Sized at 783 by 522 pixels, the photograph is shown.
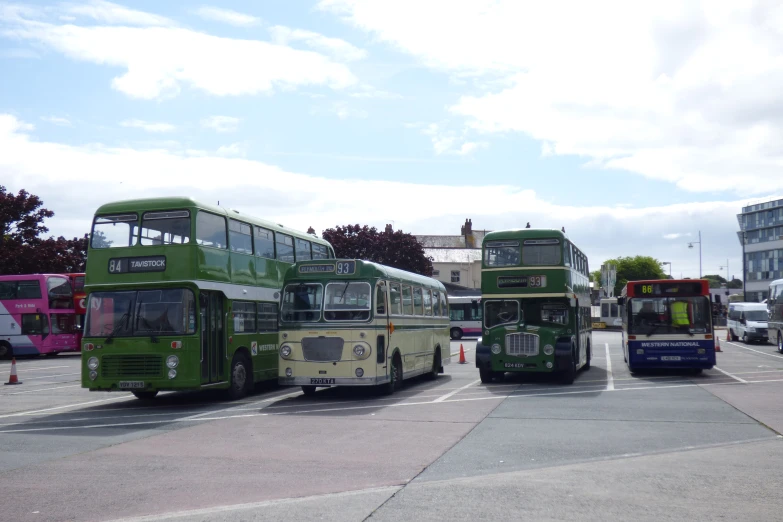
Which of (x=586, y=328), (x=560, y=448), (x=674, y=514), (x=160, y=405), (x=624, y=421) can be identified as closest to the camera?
(x=674, y=514)

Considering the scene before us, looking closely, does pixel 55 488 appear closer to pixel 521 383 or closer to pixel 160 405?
pixel 160 405

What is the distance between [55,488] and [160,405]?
350 inches

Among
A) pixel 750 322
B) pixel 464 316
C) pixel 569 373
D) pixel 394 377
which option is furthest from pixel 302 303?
pixel 464 316

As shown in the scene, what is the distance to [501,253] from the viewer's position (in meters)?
22.1

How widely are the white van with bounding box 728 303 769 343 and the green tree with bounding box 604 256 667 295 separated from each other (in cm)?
7814

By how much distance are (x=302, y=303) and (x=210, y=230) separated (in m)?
2.51

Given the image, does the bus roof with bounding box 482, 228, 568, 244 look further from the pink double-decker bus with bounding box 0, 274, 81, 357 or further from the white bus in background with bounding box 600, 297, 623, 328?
the white bus in background with bounding box 600, 297, 623, 328

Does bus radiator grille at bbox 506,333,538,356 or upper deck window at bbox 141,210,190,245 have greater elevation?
upper deck window at bbox 141,210,190,245

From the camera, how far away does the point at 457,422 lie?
14.0 m

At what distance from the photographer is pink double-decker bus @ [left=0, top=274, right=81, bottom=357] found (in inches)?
1586

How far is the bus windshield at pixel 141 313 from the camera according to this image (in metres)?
16.3

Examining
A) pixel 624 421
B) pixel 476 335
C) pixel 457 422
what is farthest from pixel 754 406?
pixel 476 335

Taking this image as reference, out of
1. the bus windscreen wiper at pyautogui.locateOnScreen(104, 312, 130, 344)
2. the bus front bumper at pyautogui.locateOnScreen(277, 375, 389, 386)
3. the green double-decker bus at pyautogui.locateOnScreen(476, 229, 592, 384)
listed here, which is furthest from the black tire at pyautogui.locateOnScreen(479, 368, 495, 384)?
the bus windscreen wiper at pyautogui.locateOnScreen(104, 312, 130, 344)

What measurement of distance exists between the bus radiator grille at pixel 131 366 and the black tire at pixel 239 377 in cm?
187
